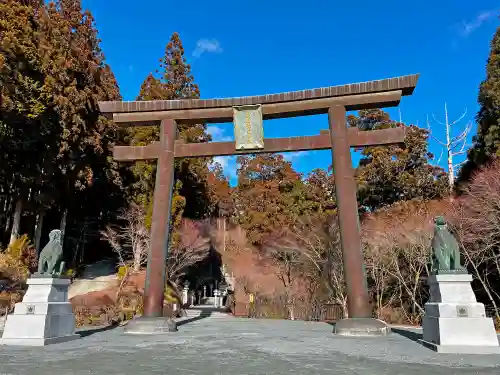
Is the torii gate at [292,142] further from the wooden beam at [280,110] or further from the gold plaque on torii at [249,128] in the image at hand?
the gold plaque on torii at [249,128]

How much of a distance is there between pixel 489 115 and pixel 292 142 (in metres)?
13.4

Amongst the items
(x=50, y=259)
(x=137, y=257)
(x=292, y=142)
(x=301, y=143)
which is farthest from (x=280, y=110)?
(x=137, y=257)

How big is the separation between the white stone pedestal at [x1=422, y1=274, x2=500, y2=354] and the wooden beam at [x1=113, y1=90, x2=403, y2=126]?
492 centimetres

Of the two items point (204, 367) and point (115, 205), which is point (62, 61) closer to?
point (115, 205)

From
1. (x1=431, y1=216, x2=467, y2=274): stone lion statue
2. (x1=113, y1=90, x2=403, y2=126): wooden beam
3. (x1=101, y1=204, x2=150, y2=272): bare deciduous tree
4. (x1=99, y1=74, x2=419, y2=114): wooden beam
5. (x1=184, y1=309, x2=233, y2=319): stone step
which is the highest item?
(x1=99, y1=74, x2=419, y2=114): wooden beam

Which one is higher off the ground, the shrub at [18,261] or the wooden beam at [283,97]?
the wooden beam at [283,97]

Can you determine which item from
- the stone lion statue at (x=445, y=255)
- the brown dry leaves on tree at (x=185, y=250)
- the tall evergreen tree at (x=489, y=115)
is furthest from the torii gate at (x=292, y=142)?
the brown dry leaves on tree at (x=185, y=250)

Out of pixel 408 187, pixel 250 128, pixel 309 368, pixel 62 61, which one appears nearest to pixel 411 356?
pixel 309 368

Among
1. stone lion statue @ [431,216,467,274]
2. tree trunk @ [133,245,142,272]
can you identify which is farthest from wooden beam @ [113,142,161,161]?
tree trunk @ [133,245,142,272]

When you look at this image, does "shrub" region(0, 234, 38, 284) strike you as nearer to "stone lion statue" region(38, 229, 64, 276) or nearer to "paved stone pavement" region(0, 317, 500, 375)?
"stone lion statue" region(38, 229, 64, 276)

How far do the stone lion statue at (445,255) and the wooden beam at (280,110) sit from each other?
4055 millimetres

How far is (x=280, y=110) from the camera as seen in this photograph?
1056cm

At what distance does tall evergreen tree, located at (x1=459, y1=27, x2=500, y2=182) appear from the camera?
1767 cm

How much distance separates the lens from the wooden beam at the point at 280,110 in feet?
32.3
